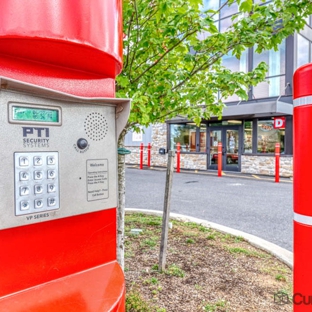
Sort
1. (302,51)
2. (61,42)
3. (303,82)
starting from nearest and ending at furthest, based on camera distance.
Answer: (61,42)
(303,82)
(302,51)

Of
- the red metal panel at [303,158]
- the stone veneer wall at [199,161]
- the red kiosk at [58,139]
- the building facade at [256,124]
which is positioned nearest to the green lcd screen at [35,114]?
the red kiosk at [58,139]

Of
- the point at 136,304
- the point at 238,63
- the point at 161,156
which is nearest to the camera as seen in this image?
the point at 136,304

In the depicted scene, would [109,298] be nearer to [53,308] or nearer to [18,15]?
[53,308]

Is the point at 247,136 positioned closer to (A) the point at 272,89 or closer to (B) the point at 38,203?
(A) the point at 272,89

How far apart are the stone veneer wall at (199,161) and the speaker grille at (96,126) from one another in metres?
11.2

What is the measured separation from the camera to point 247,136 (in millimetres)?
12648

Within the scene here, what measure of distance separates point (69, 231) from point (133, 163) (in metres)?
16.4

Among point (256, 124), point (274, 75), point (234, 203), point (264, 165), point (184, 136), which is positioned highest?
point (274, 75)

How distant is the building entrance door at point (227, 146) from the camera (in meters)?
13.0

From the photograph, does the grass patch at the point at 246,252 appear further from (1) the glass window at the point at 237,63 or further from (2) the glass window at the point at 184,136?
(2) the glass window at the point at 184,136

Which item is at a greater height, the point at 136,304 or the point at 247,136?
the point at 247,136

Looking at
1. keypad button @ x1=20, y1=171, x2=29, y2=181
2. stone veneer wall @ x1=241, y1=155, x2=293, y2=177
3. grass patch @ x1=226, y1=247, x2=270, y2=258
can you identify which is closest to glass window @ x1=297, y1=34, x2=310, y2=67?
stone veneer wall @ x1=241, y1=155, x2=293, y2=177

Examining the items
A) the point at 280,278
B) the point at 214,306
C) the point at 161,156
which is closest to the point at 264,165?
the point at 161,156

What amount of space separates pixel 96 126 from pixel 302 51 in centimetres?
1331
